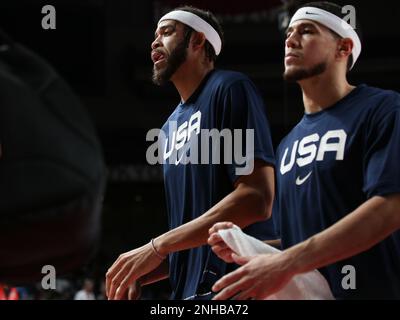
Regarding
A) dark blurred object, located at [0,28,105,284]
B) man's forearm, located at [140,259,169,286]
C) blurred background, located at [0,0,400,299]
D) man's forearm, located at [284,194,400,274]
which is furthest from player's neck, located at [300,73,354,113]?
blurred background, located at [0,0,400,299]

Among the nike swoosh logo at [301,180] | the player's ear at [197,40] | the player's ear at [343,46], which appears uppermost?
the player's ear at [197,40]

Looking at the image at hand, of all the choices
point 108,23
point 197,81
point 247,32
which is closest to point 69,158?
point 197,81

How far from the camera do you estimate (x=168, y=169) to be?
2541 millimetres

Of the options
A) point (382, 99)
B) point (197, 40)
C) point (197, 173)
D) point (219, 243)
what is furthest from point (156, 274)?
point (382, 99)

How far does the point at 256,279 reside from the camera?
68.2 inches

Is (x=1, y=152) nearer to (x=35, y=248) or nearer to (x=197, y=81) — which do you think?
(x=35, y=248)

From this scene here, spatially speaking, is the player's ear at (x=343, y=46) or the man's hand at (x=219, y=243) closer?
the man's hand at (x=219, y=243)

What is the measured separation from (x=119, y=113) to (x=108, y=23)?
1.42 m

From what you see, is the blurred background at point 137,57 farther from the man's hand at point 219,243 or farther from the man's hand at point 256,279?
the man's hand at point 256,279

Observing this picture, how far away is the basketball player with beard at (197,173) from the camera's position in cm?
215

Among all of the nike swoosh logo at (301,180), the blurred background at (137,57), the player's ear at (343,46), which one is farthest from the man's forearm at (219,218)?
the blurred background at (137,57)

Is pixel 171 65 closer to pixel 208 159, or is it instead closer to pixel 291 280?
pixel 208 159

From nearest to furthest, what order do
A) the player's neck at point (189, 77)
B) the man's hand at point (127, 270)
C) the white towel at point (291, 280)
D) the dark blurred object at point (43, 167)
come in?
the dark blurred object at point (43, 167) < the white towel at point (291, 280) < the man's hand at point (127, 270) < the player's neck at point (189, 77)

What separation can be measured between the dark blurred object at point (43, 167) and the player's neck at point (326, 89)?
1324mm
